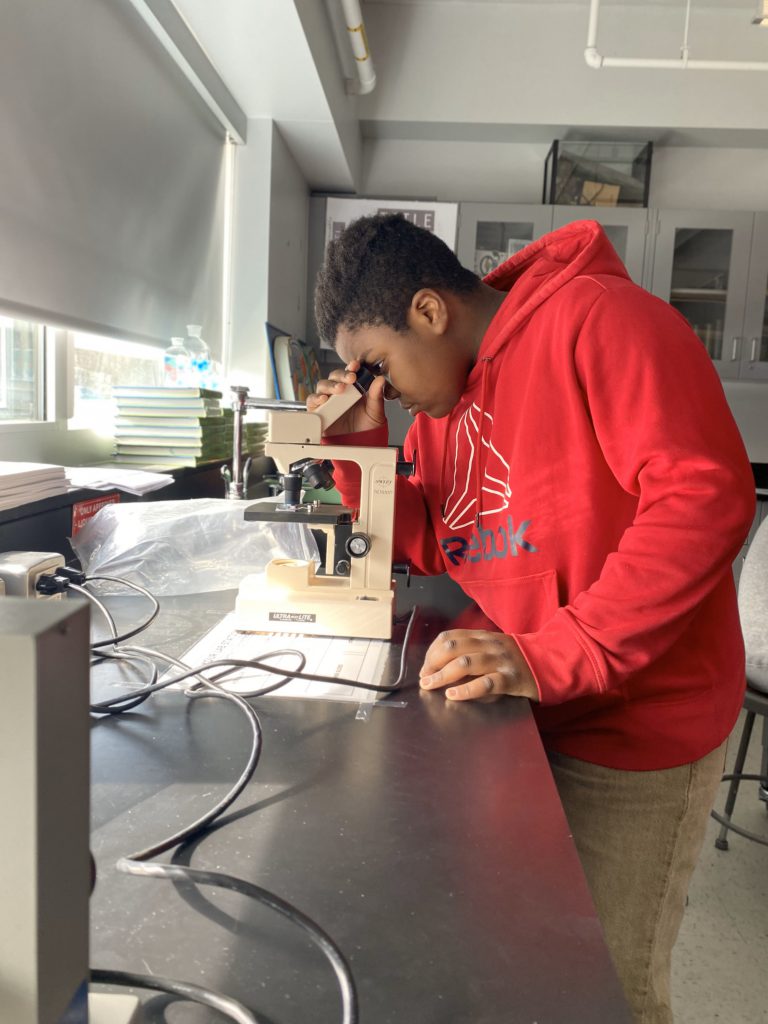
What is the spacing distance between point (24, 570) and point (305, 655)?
0.34 metres

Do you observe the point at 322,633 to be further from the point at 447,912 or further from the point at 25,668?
the point at 25,668

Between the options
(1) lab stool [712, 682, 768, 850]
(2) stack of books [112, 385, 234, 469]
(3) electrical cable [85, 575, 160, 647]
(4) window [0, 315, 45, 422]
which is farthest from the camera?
(2) stack of books [112, 385, 234, 469]

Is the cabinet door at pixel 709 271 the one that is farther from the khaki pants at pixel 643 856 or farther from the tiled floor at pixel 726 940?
the khaki pants at pixel 643 856

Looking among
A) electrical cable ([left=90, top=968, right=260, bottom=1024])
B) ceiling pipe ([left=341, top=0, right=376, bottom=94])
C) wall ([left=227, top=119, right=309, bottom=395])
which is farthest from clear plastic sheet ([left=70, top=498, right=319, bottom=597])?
ceiling pipe ([left=341, top=0, right=376, bottom=94])

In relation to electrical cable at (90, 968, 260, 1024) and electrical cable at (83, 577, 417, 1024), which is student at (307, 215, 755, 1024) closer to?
electrical cable at (83, 577, 417, 1024)

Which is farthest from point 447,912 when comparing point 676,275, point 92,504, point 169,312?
point 676,275

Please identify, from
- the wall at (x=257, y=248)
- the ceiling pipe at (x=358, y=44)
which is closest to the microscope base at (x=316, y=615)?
the wall at (x=257, y=248)

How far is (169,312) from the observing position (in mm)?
2441

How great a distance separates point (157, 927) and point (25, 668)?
269 millimetres

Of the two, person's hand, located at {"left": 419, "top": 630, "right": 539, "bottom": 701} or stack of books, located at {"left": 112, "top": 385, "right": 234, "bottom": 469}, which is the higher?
stack of books, located at {"left": 112, "top": 385, "right": 234, "bottom": 469}

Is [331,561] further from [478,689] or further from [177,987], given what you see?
[177,987]

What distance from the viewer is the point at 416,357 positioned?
112cm

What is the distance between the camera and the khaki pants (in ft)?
3.00

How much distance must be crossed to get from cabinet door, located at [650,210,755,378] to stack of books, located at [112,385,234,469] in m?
2.67
